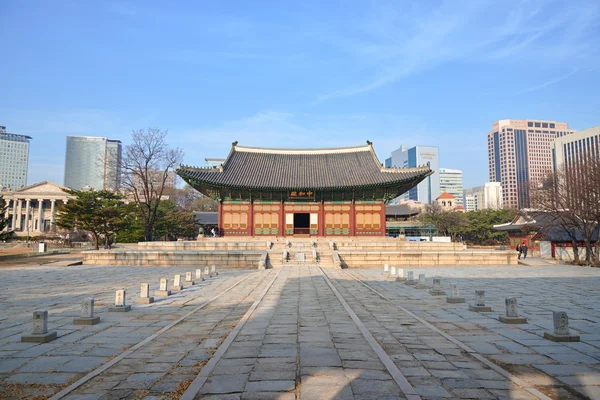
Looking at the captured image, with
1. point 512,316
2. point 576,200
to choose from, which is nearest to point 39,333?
point 512,316

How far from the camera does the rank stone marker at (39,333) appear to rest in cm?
662

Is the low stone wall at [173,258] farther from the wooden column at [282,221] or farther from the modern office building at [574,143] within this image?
the modern office building at [574,143]

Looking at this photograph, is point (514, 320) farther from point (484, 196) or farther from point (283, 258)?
point (484, 196)

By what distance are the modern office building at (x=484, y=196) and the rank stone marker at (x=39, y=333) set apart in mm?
140246

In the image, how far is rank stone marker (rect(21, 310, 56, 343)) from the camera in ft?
21.7

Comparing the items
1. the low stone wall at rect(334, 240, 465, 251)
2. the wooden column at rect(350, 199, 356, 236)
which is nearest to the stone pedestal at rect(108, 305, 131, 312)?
the low stone wall at rect(334, 240, 465, 251)

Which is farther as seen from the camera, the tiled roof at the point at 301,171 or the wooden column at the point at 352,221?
the wooden column at the point at 352,221

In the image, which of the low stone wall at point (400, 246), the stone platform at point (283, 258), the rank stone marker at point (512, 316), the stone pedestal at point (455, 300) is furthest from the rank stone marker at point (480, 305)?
the low stone wall at point (400, 246)

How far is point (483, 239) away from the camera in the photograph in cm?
6144

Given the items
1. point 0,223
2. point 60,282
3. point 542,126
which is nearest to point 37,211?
point 0,223

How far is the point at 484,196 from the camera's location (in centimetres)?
15875

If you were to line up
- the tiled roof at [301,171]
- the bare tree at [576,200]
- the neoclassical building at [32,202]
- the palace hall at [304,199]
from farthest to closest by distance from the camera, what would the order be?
the neoclassical building at [32,202] → the palace hall at [304,199] → the tiled roof at [301,171] → the bare tree at [576,200]

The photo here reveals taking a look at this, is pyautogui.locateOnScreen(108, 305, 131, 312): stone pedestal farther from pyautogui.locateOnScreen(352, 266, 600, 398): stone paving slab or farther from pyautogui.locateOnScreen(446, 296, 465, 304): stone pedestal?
pyautogui.locateOnScreen(446, 296, 465, 304): stone pedestal

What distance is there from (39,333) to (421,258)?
72.3 feet
